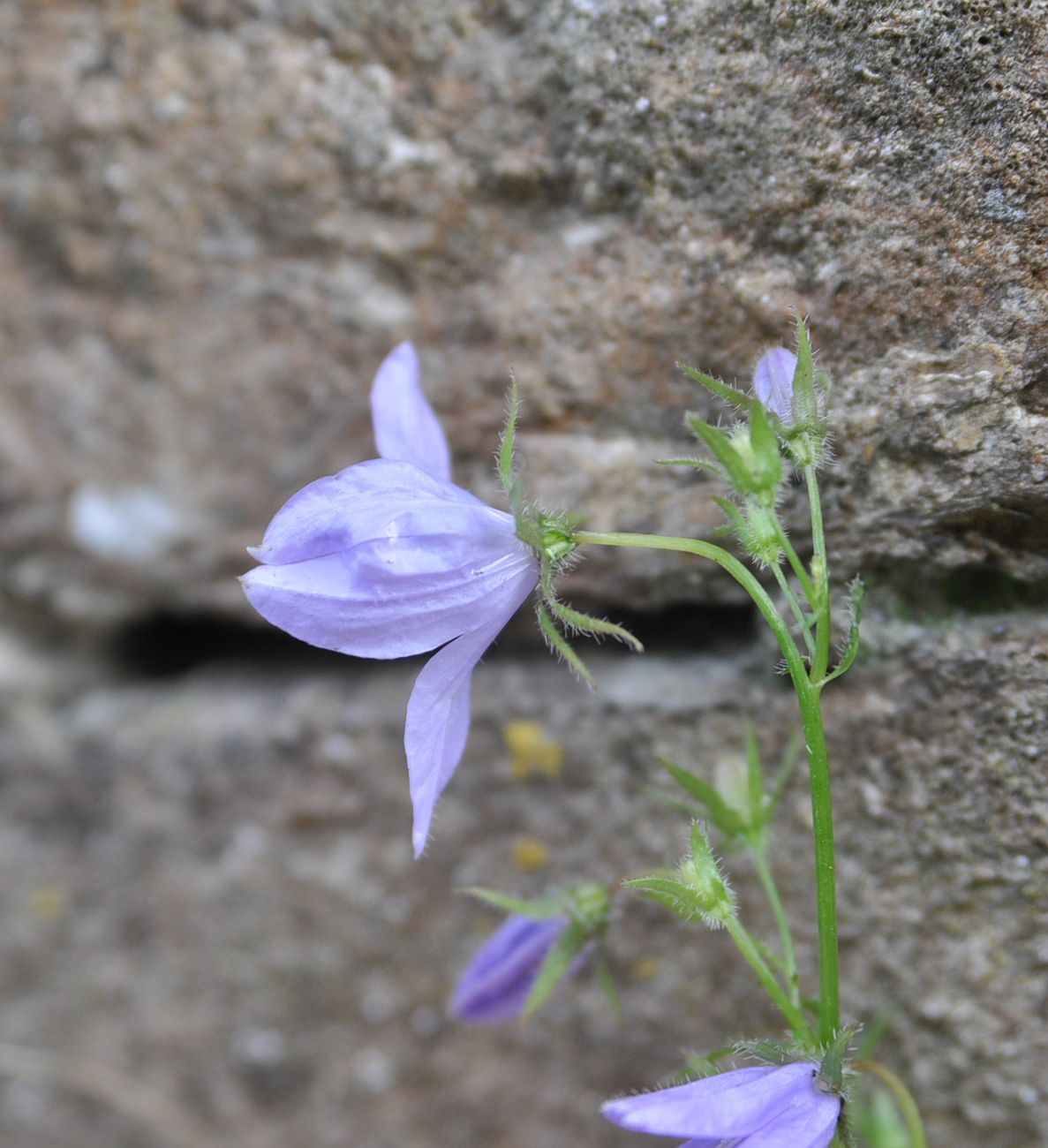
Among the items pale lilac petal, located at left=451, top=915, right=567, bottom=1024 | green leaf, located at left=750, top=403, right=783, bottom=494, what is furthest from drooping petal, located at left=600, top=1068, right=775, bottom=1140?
green leaf, located at left=750, top=403, right=783, bottom=494

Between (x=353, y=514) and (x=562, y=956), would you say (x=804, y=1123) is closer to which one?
(x=562, y=956)

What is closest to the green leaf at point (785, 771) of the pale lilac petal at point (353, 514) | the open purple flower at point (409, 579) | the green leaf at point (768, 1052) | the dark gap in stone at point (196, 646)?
the green leaf at point (768, 1052)

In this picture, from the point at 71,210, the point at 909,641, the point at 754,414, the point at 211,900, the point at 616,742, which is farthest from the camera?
the point at 211,900

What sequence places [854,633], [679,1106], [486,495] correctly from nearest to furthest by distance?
[679,1106] < [854,633] < [486,495]

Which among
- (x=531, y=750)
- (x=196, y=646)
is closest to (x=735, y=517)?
(x=531, y=750)

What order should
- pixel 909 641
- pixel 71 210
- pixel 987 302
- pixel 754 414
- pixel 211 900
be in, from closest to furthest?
1. pixel 754 414
2. pixel 987 302
3. pixel 909 641
4. pixel 71 210
5. pixel 211 900

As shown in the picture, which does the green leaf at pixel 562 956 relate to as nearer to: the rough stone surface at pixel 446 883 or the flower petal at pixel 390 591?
the rough stone surface at pixel 446 883

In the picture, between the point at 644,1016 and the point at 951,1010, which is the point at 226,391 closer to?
the point at 644,1016

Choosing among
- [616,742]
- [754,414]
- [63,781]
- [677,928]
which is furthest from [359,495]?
[63,781]
